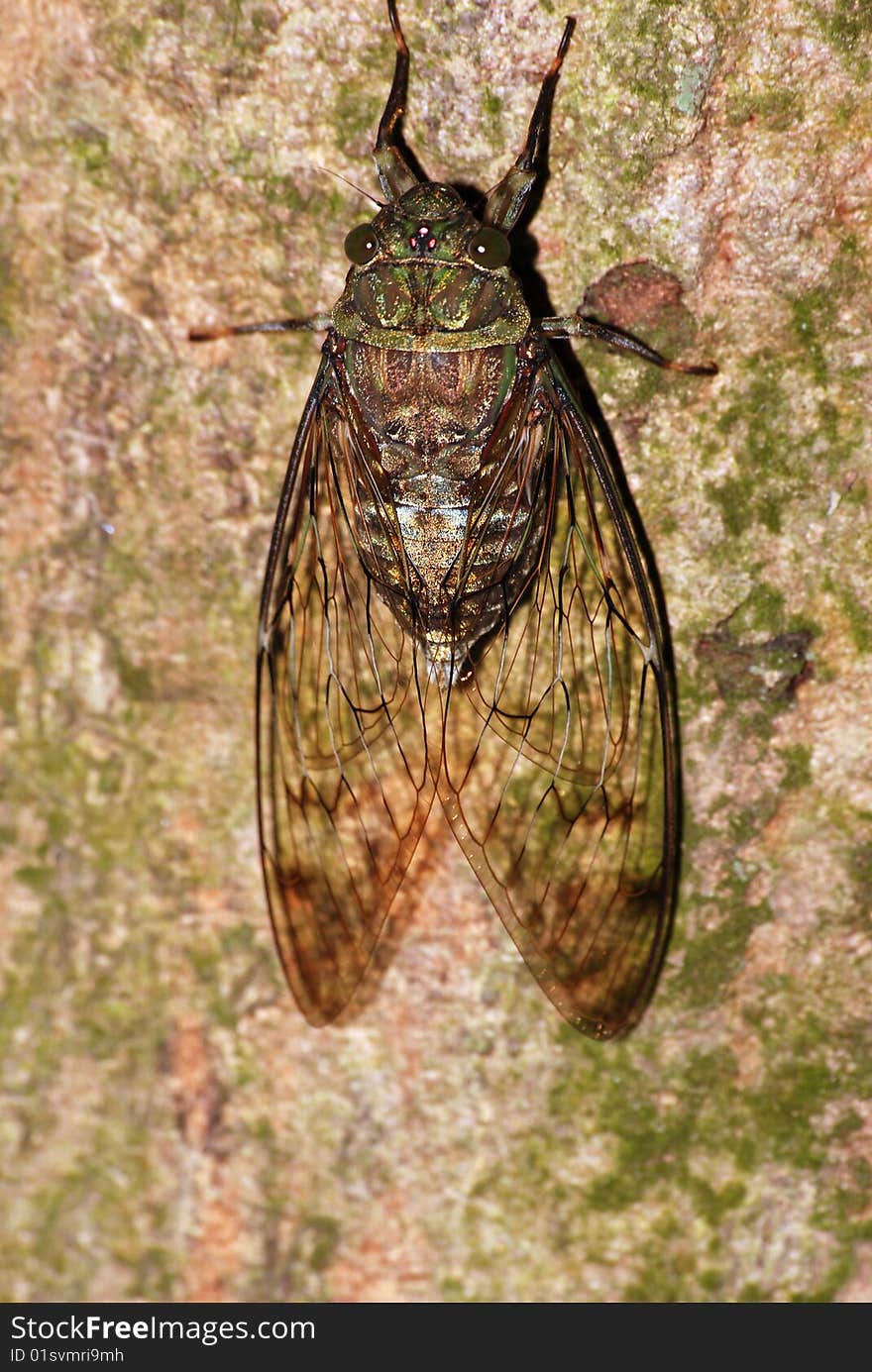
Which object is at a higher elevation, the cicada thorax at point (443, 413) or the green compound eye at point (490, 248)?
the green compound eye at point (490, 248)

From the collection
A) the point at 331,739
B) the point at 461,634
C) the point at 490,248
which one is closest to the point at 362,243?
the point at 490,248

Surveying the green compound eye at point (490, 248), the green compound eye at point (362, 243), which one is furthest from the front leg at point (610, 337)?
the green compound eye at point (362, 243)

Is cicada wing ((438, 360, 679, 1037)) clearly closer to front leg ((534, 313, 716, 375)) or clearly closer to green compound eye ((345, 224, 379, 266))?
front leg ((534, 313, 716, 375))

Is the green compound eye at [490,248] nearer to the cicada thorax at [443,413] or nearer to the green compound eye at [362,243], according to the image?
the cicada thorax at [443,413]

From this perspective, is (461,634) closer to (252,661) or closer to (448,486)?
(448,486)

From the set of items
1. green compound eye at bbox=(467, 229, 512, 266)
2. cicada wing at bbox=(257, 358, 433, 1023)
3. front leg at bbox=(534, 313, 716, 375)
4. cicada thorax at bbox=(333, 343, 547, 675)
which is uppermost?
green compound eye at bbox=(467, 229, 512, 266)

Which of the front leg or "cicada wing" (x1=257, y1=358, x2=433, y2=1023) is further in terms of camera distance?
"cicada wing" (x1=257, y1=358, x2=433, y2=1023)

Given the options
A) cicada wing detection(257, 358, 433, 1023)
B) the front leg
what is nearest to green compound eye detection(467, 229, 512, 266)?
the front leg
